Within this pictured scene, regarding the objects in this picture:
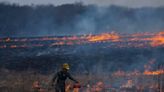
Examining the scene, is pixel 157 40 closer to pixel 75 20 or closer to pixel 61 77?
pixel 61 77

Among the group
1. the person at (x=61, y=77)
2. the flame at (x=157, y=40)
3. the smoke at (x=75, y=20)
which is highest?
the smoke at (x=75, y=20)

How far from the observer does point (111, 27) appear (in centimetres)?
6512

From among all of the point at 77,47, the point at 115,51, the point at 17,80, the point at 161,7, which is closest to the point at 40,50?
the point at 77,47

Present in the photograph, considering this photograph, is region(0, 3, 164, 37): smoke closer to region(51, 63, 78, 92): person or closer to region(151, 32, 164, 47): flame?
region(151, 32, 164, 47): flame

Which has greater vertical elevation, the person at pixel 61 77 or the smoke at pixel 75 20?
the smoke at pixel 75 20

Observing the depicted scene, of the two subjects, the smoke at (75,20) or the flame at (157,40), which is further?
the smoke at (75,20)

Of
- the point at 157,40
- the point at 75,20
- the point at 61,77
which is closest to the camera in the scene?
the point at 61,77

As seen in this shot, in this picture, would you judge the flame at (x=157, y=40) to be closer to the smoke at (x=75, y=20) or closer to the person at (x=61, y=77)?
the smoke at (x=75, y=20)

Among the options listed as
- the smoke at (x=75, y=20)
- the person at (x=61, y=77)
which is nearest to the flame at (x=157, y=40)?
the smoke at (x=75, y=20)

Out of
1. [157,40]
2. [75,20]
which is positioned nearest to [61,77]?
[157,40]

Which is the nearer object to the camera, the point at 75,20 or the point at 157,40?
the point at 157,40

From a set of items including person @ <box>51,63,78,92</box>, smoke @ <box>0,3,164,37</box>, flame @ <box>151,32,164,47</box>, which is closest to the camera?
person @ <box>51,63,78,92</box>

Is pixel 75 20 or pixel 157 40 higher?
pixel 75 20

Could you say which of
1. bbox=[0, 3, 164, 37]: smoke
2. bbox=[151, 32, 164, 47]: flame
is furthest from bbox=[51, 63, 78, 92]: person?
bbox=[0, 3, 164, 37]: smoke
